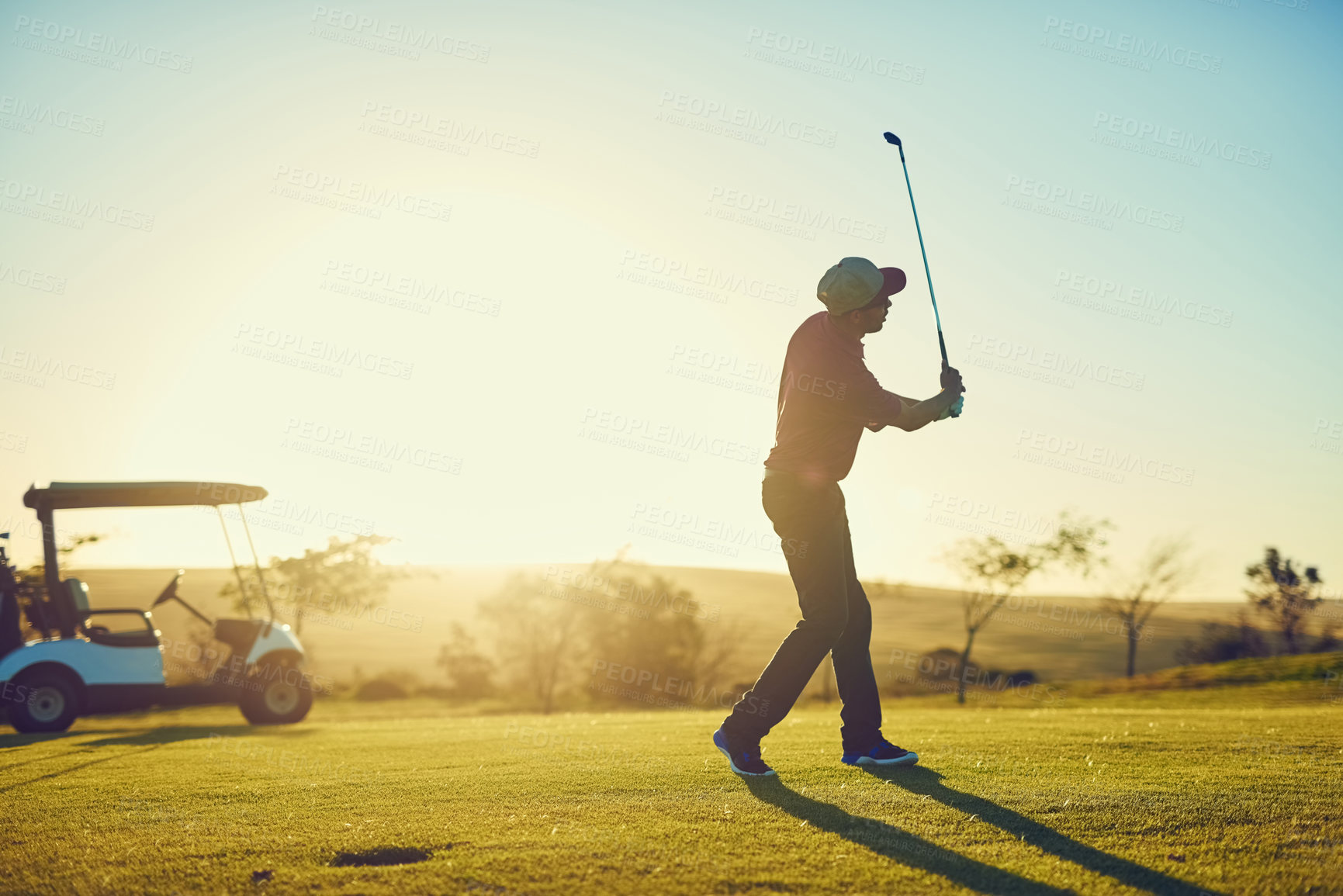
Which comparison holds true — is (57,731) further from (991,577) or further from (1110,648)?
(1110,648)

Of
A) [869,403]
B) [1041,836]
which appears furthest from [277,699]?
[1041,836]

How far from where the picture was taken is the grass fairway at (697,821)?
10.6ft

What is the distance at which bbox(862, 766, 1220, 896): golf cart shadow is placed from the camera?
123 inches

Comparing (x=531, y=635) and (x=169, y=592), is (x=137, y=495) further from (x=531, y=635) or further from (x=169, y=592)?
(x=531, y=635)

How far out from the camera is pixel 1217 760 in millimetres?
5543

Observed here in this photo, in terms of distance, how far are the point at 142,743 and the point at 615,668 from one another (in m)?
43.3

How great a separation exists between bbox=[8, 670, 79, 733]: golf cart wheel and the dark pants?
422 inches

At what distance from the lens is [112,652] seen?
475 inches

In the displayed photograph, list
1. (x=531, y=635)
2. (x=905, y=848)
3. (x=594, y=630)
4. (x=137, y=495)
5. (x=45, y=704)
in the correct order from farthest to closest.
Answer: (x=594, y=630)
(x=531, y=635)
(x=137, y=495)
(x=45, y=704)
(x=905, y=848)

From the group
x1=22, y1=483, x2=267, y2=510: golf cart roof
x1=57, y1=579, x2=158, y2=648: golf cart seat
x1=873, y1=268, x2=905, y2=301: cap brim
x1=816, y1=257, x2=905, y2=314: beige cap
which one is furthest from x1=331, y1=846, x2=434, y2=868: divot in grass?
x1=57, y1=579, x2=158, y2=648: golf cart seat

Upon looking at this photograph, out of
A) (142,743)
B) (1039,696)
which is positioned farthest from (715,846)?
(1039,696)

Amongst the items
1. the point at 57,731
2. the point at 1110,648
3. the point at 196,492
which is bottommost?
the point at 1110,648

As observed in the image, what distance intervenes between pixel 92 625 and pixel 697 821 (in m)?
12.0

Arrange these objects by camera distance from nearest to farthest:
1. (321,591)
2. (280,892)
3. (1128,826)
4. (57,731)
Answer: (280,892)
(1128,826)
(57,731)
(321,591)
